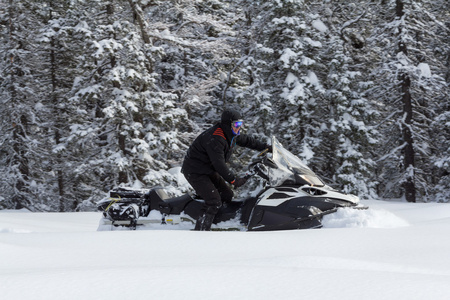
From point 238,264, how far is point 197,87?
14.9 m

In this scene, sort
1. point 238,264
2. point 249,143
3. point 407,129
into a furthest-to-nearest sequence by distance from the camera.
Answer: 1. point 407,129
2. point 249,143
3. point 238,264

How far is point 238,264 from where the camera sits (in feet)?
11.1

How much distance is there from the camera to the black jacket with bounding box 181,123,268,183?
20.4 feet

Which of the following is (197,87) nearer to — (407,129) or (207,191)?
(407,129)

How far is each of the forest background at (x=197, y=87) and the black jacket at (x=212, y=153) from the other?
27.7 ft

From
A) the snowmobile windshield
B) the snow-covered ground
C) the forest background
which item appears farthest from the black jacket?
the forest background

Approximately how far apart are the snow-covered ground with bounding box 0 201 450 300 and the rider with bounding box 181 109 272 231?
1.23 m

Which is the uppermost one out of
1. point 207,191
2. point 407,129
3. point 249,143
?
point 249,143

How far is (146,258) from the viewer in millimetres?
3998

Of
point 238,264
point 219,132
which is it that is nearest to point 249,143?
point 219,132

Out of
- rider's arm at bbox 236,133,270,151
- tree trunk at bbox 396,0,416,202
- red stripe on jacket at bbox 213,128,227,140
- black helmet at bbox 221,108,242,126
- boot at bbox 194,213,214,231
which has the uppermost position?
black helmet at bbox 221,108,242,126

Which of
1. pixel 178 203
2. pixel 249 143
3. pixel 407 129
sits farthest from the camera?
pixel 407 129

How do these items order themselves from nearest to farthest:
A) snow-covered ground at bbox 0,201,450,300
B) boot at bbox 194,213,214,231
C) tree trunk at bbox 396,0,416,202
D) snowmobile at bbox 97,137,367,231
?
snow-covered ground at bbox 0,201,450,300, snowmobile at bbox 97,137,367,231, boot at bbox 194,213,214,231, tree trunk at bbox 396,0,416,202

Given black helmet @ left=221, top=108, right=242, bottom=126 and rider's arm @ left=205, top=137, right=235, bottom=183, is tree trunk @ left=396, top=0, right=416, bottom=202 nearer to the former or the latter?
black helmet @ left=221, top=108, right=242, bottom=126
